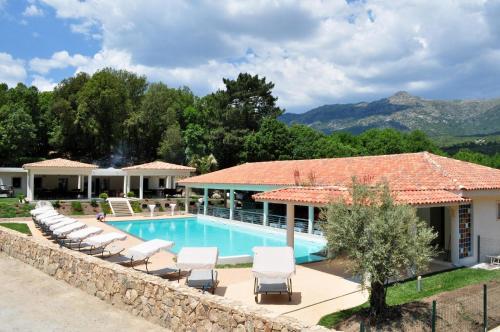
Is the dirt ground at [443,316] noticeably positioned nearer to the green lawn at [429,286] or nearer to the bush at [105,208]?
the green lawn at [429,286]

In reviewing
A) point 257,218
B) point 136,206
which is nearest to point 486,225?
point 257,218

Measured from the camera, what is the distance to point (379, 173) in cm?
2220

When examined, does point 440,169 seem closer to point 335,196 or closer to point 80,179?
point 335,196

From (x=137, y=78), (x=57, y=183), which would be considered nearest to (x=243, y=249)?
(x=57, y=183)

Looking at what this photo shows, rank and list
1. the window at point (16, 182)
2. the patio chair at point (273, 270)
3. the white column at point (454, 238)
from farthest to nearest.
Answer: the window at point (16, 182)
the white column at point (454, 238)
the patio chair at point (273, 270)

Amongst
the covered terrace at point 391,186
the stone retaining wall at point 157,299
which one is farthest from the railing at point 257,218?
the stone retaining wall at point 157,299

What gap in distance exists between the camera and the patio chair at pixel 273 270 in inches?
437

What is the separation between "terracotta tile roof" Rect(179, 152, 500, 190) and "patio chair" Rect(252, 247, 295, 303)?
3.06m

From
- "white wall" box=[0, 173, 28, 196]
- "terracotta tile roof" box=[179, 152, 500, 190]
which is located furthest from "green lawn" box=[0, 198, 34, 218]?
"terracotta tile roof" box=[179, 152, 500, 190]

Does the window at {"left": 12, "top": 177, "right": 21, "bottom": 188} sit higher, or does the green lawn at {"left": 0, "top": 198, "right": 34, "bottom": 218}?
the window at {"left": 12, "top": 177, "right": 21, "bottom": 188}

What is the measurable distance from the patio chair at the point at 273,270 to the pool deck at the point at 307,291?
311 millimetres

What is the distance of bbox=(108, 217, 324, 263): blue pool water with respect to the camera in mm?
21828

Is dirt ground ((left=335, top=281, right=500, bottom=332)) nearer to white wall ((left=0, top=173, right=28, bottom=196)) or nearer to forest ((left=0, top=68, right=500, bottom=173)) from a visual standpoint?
forest ((left=0, top=68, right=500, bottom=173))

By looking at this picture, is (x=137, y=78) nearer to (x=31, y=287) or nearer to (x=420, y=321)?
(x=31, y=287)
